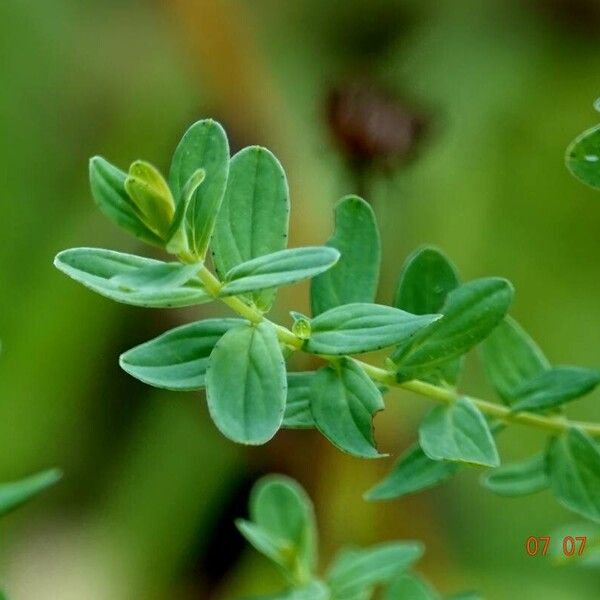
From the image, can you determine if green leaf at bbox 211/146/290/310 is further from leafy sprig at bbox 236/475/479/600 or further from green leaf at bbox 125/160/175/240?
leafy sprig at bbox 236/475/479/600

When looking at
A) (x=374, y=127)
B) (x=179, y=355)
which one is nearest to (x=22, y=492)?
(x=179, y=355)

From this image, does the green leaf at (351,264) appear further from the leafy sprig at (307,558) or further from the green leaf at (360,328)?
the leafy sprig at (307,558)

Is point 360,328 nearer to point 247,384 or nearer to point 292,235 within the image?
point 247,384

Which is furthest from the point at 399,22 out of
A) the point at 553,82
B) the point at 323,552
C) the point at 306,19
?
the point at 323,552

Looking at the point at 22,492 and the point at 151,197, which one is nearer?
the point at 151,197

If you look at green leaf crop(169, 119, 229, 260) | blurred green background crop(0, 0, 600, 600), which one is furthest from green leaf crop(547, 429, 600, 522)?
blurred green background crop(0, 0, 600, 600)
